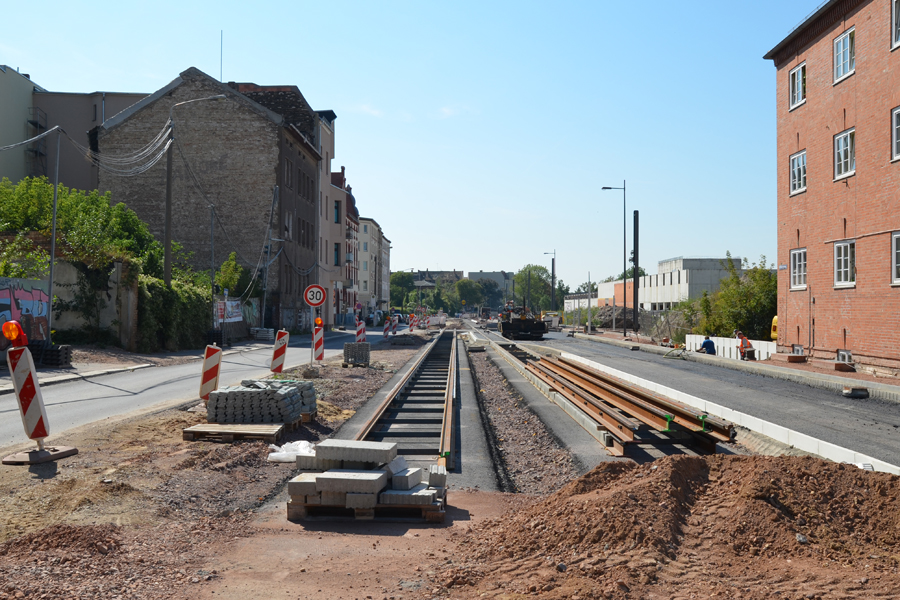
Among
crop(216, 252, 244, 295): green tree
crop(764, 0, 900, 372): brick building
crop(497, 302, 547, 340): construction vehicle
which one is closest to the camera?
crop(764, 0, 900, 372): brick building

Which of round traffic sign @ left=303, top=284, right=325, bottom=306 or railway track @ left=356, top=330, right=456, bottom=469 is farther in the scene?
round traffic sign @ left=303, top=284, right=325, bottom=306

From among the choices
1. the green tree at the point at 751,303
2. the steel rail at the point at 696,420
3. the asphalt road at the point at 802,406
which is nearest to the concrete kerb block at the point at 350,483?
the steel rail at the point at 696,420

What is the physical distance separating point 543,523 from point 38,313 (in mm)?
21990

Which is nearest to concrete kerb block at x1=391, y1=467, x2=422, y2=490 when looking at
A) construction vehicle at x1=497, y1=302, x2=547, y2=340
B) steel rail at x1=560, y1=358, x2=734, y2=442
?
steel rail at x1=560, y1=358, x2=734, y2=442

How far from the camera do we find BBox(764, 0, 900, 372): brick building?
1895 centimetres

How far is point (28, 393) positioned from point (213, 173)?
38.0 meters

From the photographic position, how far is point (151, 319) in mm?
27078

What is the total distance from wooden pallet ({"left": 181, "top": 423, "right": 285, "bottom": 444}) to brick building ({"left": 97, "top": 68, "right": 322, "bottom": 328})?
3435 centimetres

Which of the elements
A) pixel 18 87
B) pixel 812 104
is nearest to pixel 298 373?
pixel 812 104

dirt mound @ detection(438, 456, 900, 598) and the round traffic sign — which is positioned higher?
the round traffic sign

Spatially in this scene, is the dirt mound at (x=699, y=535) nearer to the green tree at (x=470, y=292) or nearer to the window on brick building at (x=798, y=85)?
the window on brick building at (x=798, y=85)

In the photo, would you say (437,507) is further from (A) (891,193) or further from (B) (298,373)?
(A) (891,193)

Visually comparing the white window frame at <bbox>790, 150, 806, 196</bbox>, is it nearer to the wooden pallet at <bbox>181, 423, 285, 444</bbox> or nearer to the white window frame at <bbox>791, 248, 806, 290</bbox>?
the white window frame at <bbox>791, 248, 806, 290</bbox>

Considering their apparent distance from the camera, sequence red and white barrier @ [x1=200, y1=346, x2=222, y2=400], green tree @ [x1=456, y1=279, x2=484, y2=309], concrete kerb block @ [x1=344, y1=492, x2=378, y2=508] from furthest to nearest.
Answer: green tree @ [x1=456, y1=279, x2=484, y2=309] → red and white barrier @ [x1=200, y1=346, x2=222, y2=400] → concrete kerb block @ [x1=344, y1=492, x2=378, y2=508]
